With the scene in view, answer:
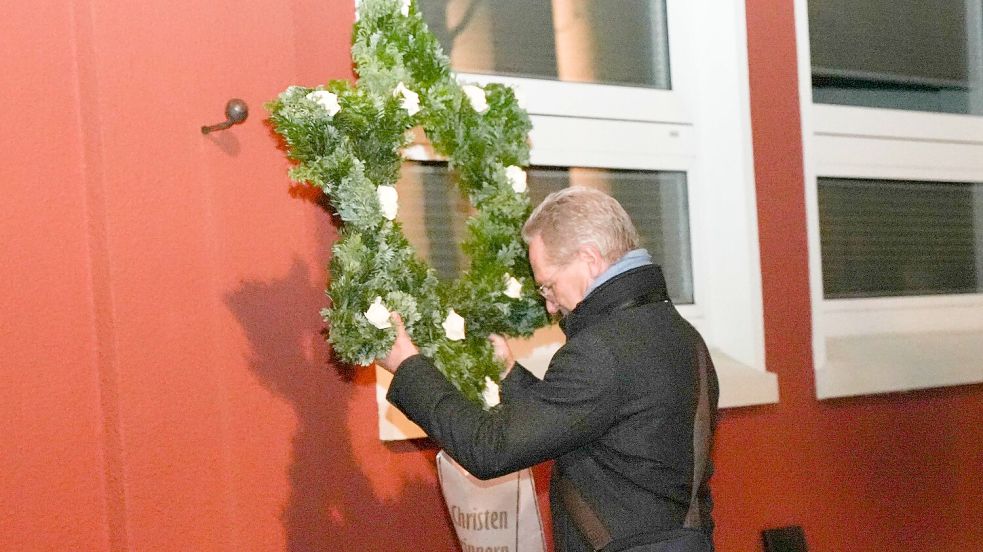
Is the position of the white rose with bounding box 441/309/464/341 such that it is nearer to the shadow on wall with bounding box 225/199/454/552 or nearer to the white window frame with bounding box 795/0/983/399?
the shadow on wall with bounding box 225/199/454/552

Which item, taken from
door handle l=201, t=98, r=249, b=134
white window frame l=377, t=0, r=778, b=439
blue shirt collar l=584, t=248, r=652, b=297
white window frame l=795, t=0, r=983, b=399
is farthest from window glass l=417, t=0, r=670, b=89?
blue shirt collar l=584, t=248, r=652, b=297

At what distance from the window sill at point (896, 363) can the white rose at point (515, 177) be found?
141 centimetres

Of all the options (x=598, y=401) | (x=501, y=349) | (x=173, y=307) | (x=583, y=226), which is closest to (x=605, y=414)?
(x=598, y=401)

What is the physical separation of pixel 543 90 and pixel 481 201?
0.77 m

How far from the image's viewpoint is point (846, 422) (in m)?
3.18

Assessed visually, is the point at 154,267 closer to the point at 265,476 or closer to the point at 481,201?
the point at 265,476

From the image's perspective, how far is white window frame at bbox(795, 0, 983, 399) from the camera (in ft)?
10.3

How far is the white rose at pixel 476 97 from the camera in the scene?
2.02m

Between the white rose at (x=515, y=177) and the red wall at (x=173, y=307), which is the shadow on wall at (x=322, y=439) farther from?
the white rose at (x=515, y=177)

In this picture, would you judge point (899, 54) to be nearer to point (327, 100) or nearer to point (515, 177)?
point (515, 177)

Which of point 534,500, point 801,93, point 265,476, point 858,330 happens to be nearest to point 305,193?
point 265,476

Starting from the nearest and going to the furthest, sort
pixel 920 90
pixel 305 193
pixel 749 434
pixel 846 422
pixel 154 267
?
pixel 154 267 < pixel 305 193 < pixel 749 434 < pixel 846 422 < pixel 920 90

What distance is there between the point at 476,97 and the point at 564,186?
847mm

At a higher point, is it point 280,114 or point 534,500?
point 280,114
